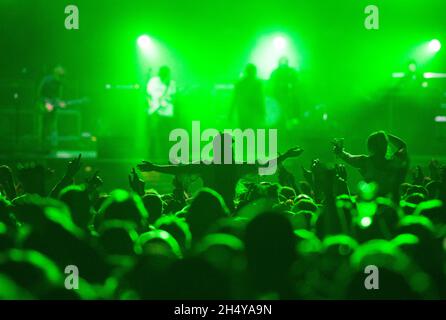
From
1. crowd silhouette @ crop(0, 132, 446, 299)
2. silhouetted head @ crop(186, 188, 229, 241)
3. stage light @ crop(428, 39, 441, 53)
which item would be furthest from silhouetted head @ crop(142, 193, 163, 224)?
stage light @ crop(428, 39, 441, 53)

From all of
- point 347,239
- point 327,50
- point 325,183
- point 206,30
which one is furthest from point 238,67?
point 347,239

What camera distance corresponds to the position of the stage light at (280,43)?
13.2 meters

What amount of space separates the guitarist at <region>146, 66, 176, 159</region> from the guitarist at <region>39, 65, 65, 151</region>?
1787mm

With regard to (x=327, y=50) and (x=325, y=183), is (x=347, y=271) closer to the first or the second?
(x=325, y=183)

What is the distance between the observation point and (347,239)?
8.02ft

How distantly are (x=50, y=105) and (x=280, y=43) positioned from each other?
5.52 meters

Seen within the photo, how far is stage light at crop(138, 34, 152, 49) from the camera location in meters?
13.2


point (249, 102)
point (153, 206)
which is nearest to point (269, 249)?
point (153, 206)

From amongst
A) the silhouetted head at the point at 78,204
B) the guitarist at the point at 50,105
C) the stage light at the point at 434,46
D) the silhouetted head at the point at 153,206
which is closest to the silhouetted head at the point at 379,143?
the silhouetted head at the point at 153,206

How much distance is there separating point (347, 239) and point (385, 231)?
453 mm

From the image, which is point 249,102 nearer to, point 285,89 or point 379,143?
point 285,89

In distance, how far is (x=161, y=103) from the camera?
11.2 metres

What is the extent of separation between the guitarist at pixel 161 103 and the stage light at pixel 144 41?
6.49 ft
